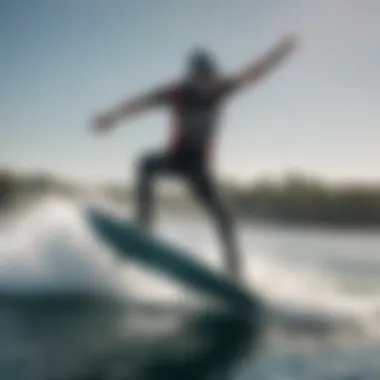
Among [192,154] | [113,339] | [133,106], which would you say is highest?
[133,106]

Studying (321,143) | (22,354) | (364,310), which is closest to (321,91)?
(321,143)

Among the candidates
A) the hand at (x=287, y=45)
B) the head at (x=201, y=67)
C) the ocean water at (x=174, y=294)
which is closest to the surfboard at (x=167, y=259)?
the ocean water at (x=174, y=294)

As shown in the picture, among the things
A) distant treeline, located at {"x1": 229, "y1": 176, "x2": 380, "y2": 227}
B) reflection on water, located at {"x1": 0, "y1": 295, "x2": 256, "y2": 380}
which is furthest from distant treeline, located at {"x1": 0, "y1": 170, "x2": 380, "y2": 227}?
reflection on water, located at {"x1": 0, "y1": 295, "x2": 256, "y2": 380}

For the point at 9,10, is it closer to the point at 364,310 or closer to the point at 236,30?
the point at 236,30

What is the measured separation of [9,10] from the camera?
6.79 feet

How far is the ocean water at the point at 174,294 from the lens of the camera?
192 centimetres

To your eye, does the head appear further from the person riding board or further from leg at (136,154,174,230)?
leg at (136,154,174,230)

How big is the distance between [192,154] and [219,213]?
144 millimetres

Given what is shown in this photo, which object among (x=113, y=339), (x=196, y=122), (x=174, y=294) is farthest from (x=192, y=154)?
(x=113, y=339)

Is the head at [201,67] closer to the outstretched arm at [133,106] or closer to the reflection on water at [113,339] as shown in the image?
the outstretched arm at [133,106]

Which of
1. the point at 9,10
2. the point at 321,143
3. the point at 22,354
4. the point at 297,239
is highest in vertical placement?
the point at 9,10

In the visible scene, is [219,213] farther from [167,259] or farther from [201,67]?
[201,67]

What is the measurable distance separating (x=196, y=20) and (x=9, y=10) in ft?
1.43

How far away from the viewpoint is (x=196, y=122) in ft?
6.55
